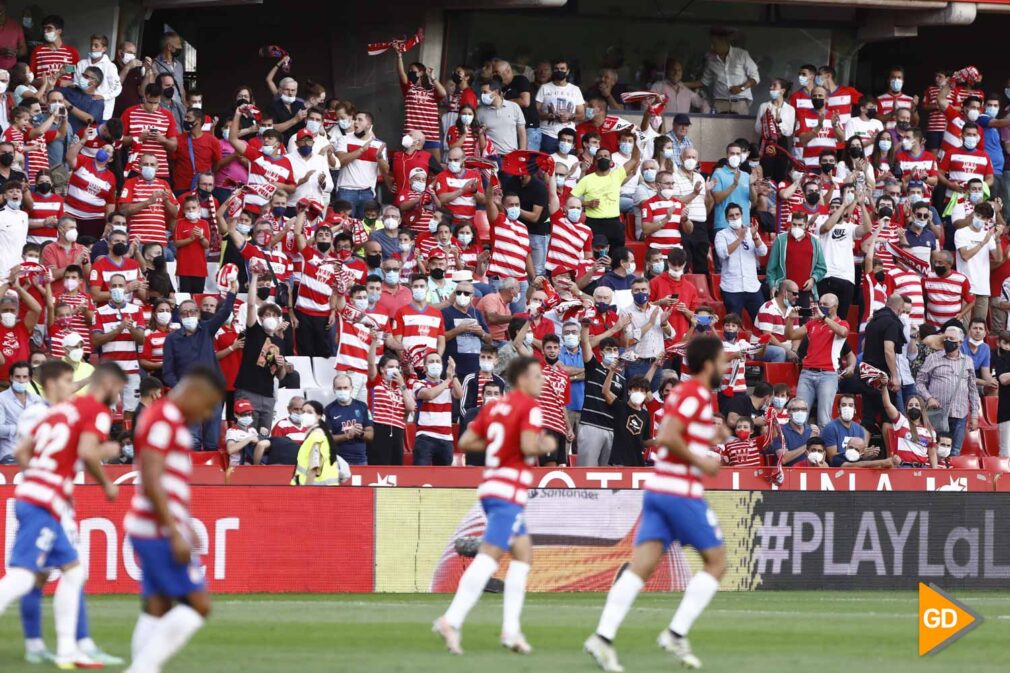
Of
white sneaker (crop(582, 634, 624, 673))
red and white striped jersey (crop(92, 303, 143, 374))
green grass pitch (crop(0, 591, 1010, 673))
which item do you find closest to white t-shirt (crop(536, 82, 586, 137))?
red and white striped jersey (crop(92, 303, 143, 374))

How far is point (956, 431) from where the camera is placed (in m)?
22.9

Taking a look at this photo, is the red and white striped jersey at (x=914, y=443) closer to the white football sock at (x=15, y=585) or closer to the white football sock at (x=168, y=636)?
the white football sock at (x=15, y=585)

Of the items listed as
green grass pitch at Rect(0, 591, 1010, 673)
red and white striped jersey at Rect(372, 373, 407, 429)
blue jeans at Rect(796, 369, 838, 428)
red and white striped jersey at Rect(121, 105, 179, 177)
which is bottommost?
green grass pitch at Rect(0, 591, 1010, 673)

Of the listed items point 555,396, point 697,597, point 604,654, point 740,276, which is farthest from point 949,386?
point 604,654

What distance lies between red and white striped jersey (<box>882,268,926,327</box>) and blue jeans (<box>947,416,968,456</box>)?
1902 millimetres

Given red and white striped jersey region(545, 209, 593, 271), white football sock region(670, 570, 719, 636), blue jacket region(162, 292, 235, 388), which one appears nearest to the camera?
white football sock region(670, 570, 719, 636)

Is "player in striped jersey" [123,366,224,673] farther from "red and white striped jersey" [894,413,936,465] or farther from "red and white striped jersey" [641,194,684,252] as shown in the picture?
"red and white striped jersey" [641,194,684,252]

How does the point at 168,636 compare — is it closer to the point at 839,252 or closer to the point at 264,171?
the point at 264,171

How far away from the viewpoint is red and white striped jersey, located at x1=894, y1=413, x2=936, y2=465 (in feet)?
71.9

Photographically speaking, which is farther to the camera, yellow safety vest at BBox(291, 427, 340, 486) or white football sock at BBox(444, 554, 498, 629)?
yellow safety vest at BBox(291, 427, 340, 486)

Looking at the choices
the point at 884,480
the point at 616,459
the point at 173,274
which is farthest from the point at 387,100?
the point at 884,480

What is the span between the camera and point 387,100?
2759 cm

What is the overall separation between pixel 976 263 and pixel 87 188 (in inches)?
508

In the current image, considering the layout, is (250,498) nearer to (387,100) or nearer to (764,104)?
(387,100)
